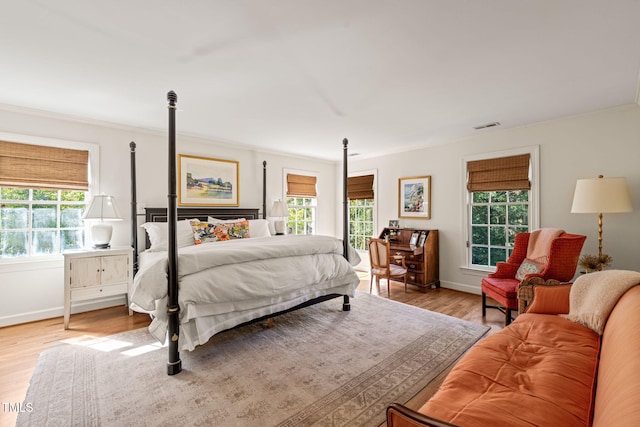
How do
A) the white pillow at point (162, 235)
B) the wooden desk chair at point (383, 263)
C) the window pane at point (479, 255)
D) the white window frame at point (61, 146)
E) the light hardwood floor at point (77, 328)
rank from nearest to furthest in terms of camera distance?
1. the light hardwood floor at point (77, 328)
2. the white window frame at point (61, 146)
3. the white pillow at point (162, 235)
4. the wooden desk chair at point (383, 263)
5. the window pane at point (479, 255)

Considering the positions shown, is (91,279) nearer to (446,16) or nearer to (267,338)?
(267,338)

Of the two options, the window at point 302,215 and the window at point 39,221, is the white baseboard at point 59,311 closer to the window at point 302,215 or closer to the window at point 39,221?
the window at point 39,221

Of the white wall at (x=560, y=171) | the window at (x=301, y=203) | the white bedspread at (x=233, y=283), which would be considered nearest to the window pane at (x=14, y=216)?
the white bedspread at (x=233, y=283)

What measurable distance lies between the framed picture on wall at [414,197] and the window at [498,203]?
2.20 feet

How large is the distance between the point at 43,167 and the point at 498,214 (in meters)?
6.08

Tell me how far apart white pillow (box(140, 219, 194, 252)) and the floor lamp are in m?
4.62

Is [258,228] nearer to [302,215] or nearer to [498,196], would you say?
[302,215]

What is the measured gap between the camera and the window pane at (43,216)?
3469 mm

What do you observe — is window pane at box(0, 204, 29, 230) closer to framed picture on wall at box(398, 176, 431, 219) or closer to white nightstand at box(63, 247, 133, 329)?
white nightstand at box(63, 247, 133, 329)

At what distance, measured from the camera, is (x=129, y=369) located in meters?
2.30

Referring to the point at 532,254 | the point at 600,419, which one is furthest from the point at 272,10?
the point at 532,254

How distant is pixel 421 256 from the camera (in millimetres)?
4621

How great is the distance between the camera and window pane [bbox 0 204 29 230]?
10.8ft

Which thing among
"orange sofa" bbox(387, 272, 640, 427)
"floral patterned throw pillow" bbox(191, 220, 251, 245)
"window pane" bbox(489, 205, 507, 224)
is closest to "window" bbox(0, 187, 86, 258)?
"floral patterned throw pillow" bbox(191, 220, 251, 245)
